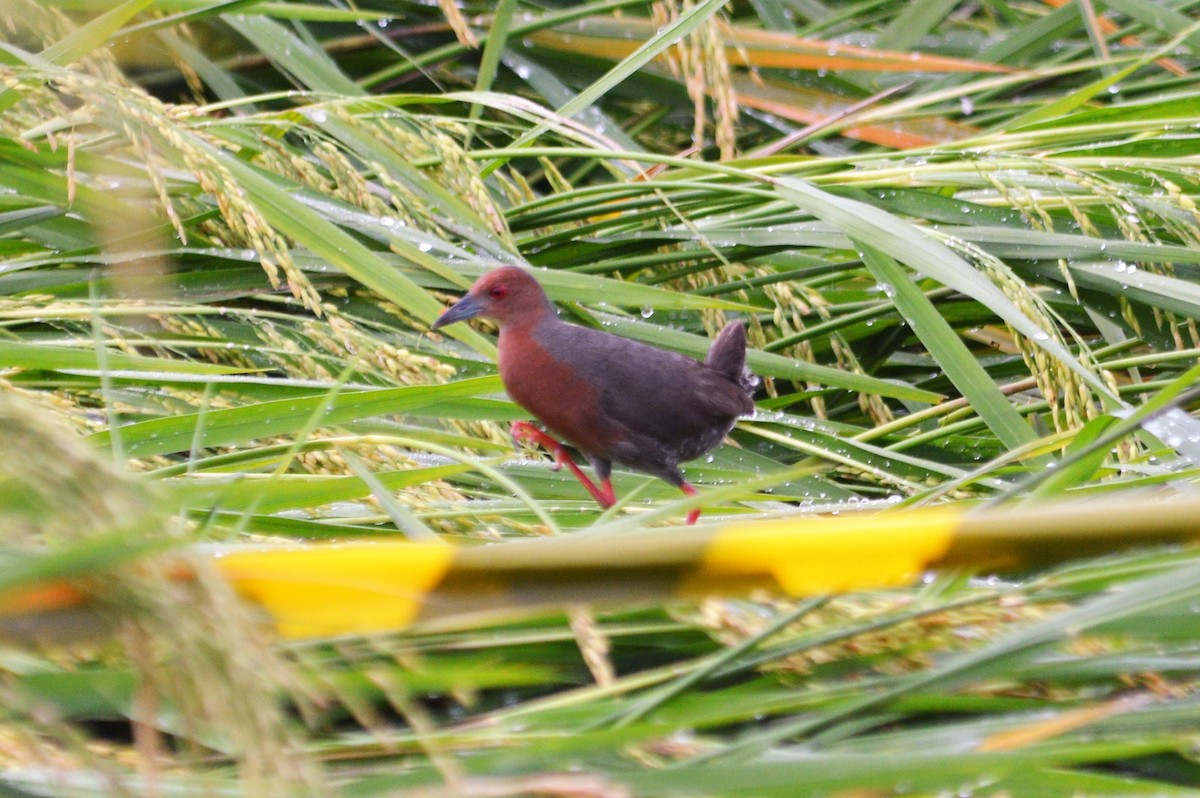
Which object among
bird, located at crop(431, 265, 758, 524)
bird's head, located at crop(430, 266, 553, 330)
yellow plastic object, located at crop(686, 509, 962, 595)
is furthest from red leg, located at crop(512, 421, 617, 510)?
yellow plastic object, located at crop(686, 509, 962, 595)

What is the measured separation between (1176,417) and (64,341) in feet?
5.30

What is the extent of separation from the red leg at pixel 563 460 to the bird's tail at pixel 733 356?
11.2 inches

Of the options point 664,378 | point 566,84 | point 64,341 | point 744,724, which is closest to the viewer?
point 744,724

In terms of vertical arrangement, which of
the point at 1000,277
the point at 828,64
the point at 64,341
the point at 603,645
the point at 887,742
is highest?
the point at 828,64

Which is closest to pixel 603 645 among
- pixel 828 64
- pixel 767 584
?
pixel 767 584

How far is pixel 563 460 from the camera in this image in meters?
2.07

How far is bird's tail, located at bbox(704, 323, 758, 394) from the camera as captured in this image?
214 centimetres

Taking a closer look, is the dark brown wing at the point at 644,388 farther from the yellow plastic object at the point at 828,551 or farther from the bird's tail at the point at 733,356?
the yellow plastic object at the point at 828,551

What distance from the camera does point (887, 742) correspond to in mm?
1003

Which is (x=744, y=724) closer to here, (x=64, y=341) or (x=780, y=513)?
(x=780, y=513)

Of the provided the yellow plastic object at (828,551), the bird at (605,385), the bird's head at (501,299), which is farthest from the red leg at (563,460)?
the yellow plastic object at (828,551)

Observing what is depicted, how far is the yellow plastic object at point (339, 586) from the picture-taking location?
0.79 metres

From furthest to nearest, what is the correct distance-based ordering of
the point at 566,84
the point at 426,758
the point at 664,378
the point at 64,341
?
the point at 566,84 → the point at 664,378 → the point at 64,341 → the point at 426,758

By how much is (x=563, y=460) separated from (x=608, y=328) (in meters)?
0.42
